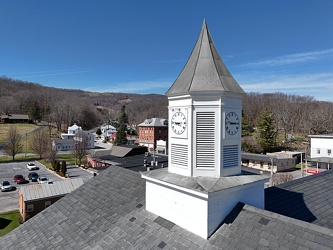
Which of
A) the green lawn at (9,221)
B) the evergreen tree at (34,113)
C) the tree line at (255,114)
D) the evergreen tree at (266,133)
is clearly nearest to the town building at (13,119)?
the evergreen tree at (34,113)

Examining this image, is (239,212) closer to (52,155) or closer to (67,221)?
(67,221)

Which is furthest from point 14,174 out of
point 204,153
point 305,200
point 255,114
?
point 255,114

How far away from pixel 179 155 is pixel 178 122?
946mm

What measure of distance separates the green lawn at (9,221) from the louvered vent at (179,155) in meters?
17.6

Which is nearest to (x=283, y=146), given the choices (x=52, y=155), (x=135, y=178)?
(x=52, y=155)

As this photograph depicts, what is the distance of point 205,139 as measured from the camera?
6320mm

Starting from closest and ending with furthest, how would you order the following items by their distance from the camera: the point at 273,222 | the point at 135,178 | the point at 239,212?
the point at 273,222 < the point at 239,212 < the point at 135,178

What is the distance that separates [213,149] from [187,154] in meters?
0.72

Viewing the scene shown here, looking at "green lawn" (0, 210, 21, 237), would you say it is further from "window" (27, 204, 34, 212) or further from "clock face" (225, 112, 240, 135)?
"clock face" (225, 112, 240, 135)

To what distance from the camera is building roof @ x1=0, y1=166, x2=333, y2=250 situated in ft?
16.6

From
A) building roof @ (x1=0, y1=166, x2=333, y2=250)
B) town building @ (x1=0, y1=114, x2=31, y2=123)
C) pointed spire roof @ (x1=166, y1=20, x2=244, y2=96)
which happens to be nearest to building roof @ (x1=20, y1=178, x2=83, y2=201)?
building roof @ (x1=0, y1=166, x2=333, y2=250)

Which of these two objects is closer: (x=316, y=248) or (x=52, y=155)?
(x=316, y=248)

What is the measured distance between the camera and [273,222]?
5391 mm

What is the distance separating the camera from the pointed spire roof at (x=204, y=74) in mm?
6277
